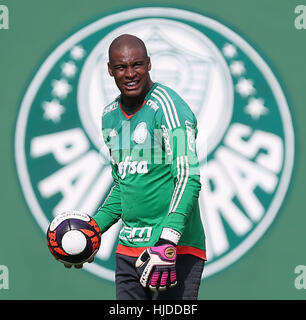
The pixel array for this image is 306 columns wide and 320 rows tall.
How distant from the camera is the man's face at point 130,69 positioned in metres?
3.45

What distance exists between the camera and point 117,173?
3789 mm

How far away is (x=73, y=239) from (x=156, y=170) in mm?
600

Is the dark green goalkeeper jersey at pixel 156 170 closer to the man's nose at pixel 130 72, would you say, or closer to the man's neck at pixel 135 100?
the man's neck at pixel 135 100

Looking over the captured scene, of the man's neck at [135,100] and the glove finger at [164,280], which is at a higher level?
the man's neck at [135,100]

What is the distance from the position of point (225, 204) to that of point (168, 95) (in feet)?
7.37

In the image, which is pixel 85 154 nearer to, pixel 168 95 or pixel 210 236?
pixel 210 236

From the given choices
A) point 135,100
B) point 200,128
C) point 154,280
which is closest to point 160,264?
point 154,280

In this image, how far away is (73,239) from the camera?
3516 millimetres

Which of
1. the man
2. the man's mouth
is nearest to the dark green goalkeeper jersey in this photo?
the man

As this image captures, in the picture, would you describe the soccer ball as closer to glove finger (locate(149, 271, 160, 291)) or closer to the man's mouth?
glove finger (locate(149, 271, 160, 291))

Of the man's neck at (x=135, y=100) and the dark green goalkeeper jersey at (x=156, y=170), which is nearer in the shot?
the dark green goalkeeper jersey at (x=156, y=170)

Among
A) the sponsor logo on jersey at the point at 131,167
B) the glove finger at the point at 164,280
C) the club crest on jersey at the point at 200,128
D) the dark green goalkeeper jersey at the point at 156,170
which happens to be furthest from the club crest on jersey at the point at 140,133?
the club crest on jersey at the point at 200,128

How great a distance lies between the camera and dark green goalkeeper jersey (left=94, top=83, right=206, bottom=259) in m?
3.29

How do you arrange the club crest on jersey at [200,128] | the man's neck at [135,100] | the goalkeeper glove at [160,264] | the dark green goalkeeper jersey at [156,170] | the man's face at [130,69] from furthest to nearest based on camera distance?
the club crest on jersey at [200,128], the man's neck at [135,100], the man's face at [130,69], the dark green goalkeeper jersey at [156,170], the goalkeeper glove at [160,264]
